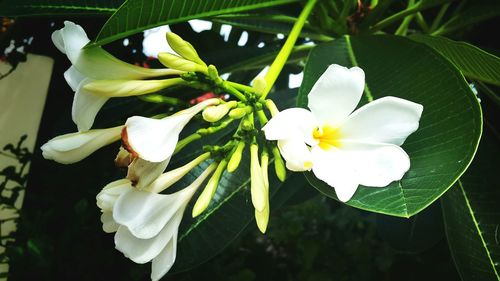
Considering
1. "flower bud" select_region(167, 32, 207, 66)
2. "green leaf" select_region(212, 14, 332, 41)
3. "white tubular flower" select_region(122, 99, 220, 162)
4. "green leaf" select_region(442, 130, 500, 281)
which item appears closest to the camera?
"white tubular flower" select_region(122, 99, 220, 162)

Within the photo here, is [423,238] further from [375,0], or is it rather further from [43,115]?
[43,115]

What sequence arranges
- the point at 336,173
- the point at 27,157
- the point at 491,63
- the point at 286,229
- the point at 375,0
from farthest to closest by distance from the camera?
the point at 286,229 → the point at 27,157 → the point at 375,0 → the point at 491,63 → the point at 336,173

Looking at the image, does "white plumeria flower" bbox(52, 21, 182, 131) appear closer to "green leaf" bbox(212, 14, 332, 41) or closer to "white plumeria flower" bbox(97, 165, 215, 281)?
"white plumeria flower" bbox(97, 165, 215, 281)

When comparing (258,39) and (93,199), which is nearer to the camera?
(93,199)

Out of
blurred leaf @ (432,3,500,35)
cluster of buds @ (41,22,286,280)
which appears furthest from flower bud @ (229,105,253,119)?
blurred leaf @ (432,3,500,35)

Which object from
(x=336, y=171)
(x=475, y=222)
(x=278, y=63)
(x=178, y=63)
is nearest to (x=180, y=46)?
(x=178, y=63)

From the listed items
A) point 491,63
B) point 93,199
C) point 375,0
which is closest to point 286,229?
point 93,199

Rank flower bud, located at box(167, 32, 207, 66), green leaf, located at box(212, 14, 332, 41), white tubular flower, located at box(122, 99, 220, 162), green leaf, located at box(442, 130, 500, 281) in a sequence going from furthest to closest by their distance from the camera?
green leaf, located at box(212, 14, 332, 41), green leaf, located at box(442, 130, 500, 281), flower bud, located at box(167, 32, 207, 66), white tubular flower, located at box(122, 99, 220, 162)
